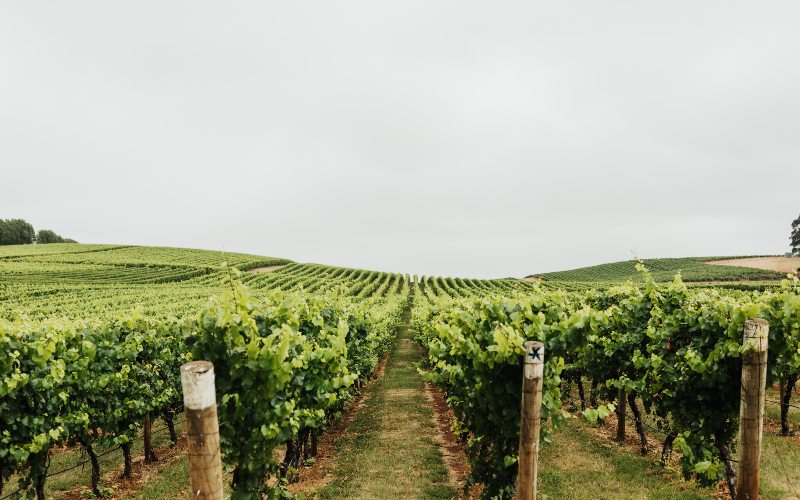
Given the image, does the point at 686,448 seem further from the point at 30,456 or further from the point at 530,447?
the point at 30,456

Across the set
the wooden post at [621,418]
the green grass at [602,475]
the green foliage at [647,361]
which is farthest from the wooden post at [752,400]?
the wooden post at [621,418]

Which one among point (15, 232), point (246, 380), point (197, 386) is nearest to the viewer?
point (197, 386)

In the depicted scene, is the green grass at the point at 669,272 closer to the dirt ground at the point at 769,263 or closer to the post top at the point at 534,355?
the dirt ground at the point at 769,263

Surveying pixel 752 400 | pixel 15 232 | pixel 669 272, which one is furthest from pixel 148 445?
pixel 15 232

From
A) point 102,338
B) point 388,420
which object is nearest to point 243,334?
point 102,338

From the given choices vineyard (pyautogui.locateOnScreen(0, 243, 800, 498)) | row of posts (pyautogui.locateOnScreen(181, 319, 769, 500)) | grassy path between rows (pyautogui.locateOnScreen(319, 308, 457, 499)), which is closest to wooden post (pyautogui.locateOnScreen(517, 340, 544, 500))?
row of posts (pyautogui.locateOnScreen(181, 319, 769, 500))

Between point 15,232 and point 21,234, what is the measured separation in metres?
1.71

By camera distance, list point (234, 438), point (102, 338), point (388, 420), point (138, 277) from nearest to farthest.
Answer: point (234, 438) < point (102, 338) < point (388, 420) < point (138, 277)

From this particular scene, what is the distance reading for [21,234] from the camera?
11969 centimetres

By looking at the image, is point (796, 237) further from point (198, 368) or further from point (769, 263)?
point (198, 368)

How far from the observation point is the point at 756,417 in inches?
215

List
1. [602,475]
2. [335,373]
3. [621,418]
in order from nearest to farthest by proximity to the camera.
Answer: [335,373] → [602,475] → [621,418]

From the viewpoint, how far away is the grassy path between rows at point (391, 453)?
27.3ft

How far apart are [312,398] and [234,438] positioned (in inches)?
76.2
